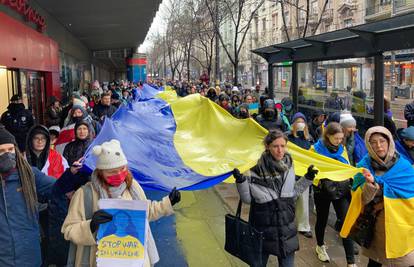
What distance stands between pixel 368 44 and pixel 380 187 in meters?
5.37

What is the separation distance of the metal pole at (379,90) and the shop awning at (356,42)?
18 cm

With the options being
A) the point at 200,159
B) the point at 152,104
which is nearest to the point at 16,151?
the point at 200,159

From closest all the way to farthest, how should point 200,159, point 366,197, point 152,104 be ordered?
point 366,197, point 200,159, point 152,104

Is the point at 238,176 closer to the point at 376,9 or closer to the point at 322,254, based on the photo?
the point at 322,254

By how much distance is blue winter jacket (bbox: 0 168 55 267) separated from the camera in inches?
125

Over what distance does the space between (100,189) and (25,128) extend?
6.21 meters

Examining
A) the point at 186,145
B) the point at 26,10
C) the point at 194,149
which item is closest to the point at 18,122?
the point at 186,145

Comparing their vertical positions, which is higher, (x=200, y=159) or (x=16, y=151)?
(x=16, y=151)

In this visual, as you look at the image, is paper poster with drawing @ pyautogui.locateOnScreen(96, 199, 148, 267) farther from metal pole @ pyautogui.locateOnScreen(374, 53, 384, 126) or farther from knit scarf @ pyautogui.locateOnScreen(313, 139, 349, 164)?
metal pole @ pyautogui.locateOnScreen(374, 53, 384, 126)

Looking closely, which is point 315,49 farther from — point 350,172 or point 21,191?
point 21,191

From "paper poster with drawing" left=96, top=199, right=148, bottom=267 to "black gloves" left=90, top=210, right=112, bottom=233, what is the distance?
5 centimetres

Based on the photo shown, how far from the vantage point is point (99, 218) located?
282cm

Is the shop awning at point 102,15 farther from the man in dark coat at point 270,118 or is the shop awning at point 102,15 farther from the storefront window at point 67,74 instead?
the man in dark coat at point 270,118

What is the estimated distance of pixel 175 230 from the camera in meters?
6.51
